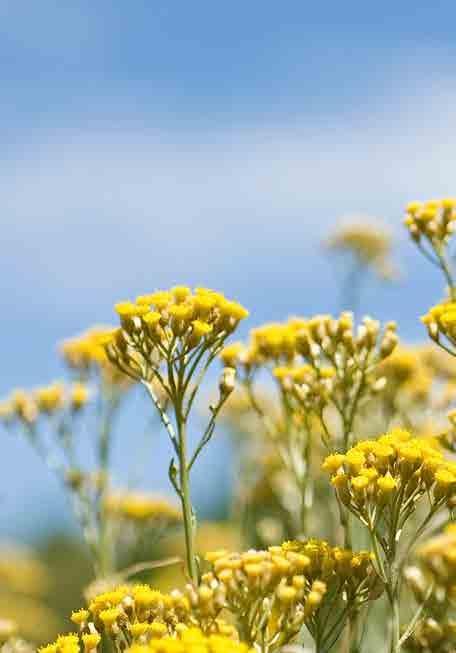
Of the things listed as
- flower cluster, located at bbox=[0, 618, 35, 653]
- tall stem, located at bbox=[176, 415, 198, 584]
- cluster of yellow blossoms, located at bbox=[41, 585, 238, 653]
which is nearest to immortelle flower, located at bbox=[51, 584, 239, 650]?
cluster of yellow blossoms, located at bbox=[41, 585, 238, 653]

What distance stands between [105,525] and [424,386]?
178 centimetres

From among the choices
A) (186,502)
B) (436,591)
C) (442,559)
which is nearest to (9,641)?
(186,502)

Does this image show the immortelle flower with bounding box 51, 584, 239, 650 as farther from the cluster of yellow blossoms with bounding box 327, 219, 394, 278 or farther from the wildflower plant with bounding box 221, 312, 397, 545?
the cluster of yellow blossoms with bounding box 327, 219, 394, 278

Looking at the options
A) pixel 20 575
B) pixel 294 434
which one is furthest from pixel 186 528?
pixel 20 575

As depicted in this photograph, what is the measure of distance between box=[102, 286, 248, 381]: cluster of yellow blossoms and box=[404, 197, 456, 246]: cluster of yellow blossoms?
101cm

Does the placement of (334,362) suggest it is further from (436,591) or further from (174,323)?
(436,591)

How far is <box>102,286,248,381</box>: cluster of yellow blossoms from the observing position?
3127 mm

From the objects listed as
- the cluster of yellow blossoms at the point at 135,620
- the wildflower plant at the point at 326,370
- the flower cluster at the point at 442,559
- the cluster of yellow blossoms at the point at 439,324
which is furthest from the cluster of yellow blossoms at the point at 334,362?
the flower cluster at the point at 442,559

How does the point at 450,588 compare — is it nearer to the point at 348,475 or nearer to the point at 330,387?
the point at 348,475

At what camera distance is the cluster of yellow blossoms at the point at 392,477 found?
2.72 meters

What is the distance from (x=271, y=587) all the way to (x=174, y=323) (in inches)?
36.6

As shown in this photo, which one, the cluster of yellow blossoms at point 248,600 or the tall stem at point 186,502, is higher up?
the tall stem at point 186,502

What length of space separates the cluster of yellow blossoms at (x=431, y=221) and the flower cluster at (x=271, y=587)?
158 cm

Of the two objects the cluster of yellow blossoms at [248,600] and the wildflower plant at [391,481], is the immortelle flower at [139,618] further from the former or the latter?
the wildflower plant at [391,481]
